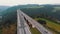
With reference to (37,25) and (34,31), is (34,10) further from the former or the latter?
(34,31)

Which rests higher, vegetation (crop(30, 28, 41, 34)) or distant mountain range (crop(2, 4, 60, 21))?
distant mountain range (crop(2, 4, 60, 21))

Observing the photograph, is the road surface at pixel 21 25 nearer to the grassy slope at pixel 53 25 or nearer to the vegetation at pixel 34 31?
the vegetation at pixel 34 31

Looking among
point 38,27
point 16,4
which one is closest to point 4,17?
point 16,4

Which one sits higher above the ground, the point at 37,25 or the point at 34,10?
the point at 34,10

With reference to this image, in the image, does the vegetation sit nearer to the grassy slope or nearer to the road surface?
the road surface

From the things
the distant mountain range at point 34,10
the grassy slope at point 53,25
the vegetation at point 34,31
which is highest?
the distant mountain range at point 34,10

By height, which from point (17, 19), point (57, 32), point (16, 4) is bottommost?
point (57, 32)

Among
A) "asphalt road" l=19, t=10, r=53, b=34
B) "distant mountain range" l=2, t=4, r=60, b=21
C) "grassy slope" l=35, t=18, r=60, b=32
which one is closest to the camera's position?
"asphalt road" l=19, t=10, r=53, b=34

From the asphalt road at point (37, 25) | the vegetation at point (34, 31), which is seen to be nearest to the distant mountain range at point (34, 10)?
the asphalt road at point (37, 25)

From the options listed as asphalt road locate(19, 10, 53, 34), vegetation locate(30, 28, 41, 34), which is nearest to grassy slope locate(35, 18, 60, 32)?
asphalt road locate(19, 10, 53, 34)

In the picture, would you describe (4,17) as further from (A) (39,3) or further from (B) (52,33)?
(B) (52,33)

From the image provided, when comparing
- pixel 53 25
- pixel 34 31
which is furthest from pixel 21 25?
pixel 53 25
